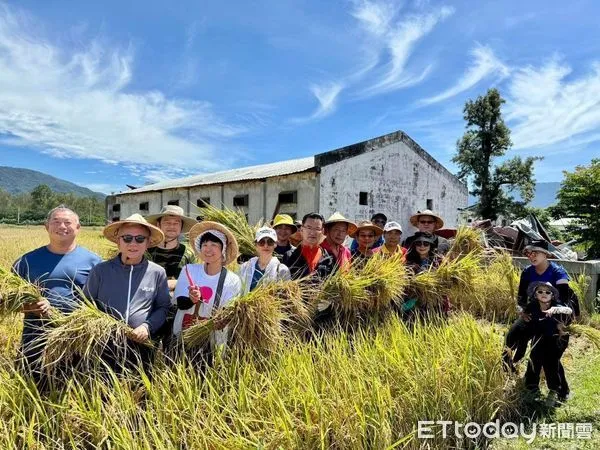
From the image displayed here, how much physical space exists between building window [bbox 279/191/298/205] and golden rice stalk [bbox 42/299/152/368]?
11474 millimetres

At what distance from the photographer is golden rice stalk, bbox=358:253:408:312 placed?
3.06 metres

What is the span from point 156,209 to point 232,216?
16.8m

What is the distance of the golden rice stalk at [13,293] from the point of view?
6.96 ft

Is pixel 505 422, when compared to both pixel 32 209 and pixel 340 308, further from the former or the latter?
pixel 32 209

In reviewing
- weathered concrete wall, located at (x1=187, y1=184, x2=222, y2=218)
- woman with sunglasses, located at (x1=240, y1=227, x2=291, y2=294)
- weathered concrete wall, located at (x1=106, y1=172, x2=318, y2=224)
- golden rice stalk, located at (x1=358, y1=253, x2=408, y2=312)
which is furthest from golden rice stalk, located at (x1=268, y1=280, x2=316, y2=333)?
weathered concrete wall, located at (x1=187, y1=184, x2=222, y2=218)

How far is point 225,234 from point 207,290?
0.45 metres

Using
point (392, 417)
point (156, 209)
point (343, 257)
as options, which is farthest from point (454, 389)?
point (156, 209)

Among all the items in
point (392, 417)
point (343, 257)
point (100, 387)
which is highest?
point (343, 257)

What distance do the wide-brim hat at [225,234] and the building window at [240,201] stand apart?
12.5m

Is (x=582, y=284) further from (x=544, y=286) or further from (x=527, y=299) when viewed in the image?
(x=544, y=286)

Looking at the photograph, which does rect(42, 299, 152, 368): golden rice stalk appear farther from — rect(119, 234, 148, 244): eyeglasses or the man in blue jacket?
rect(119, 234, 148, 244): eyeglasses

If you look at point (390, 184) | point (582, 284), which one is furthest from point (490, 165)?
point (582, 284)

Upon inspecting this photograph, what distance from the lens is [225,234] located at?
2.92m

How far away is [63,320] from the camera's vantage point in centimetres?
210
